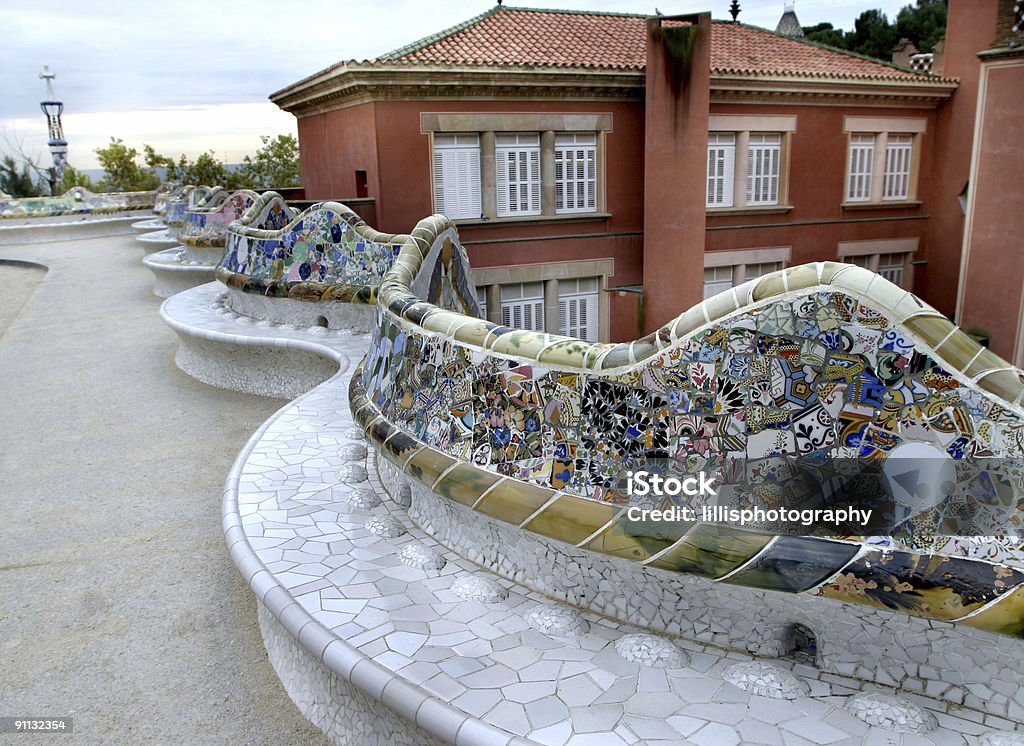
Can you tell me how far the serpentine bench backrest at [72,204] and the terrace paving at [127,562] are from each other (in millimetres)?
18294

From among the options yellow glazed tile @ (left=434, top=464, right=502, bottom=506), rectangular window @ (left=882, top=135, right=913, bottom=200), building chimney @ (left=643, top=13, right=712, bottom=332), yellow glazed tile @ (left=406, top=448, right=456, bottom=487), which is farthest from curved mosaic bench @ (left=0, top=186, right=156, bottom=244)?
yellow glazed tile @ (left=434, top=464, right=502, bottom=506)

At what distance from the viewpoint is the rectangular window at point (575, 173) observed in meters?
15.6

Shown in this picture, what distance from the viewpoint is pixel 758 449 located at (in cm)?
314

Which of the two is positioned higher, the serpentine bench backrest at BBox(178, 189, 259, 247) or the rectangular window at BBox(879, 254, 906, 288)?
the serpentine bench backrest at BBox(178, 189, 259, 247)

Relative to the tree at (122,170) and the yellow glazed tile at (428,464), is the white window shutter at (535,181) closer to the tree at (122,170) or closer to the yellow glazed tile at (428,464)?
the yellow glazed tile at (428,464)

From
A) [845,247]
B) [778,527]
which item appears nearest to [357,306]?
[778,527]

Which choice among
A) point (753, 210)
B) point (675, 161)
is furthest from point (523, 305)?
point (753, 210)

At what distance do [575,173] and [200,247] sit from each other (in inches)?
279

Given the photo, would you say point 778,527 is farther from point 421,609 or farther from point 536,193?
point 536,193

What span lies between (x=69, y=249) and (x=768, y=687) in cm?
2477

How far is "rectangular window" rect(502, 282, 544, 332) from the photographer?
52.0 ft

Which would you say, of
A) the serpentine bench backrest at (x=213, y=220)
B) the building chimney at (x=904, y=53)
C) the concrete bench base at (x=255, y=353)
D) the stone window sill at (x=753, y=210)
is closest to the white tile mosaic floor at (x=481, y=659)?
the concrete bench base at (x=255, y=353)

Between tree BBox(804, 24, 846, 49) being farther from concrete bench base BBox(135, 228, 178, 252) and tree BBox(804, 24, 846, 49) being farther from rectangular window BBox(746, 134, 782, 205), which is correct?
concrete bench base BBox(135, 228, 178, 252)

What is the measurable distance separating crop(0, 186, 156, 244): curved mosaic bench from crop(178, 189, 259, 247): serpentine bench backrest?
535 inches
